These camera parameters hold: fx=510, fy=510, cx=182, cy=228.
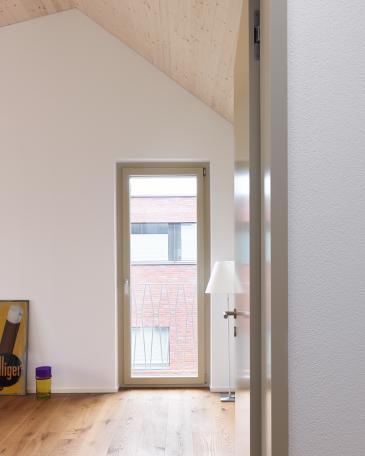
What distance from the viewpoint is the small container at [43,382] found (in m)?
4.28

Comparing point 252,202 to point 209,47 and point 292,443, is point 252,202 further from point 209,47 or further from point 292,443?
point 209,47

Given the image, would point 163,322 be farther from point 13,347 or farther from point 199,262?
point 13,347

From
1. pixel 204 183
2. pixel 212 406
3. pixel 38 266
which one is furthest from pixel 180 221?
pixel 212 406

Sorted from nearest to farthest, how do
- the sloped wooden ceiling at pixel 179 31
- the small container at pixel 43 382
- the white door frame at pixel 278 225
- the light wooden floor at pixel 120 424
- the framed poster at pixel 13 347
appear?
the white door frame at pixel 278 225 → the sloped wooden ceiling at pixel 179 31 → the light wooden floor at pixel 120 424 → the small container at pixel 43 382 → the framed poster at pixel 13 347

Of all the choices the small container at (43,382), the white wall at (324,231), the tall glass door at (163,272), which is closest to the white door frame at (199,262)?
the tall glass door at (163,272)

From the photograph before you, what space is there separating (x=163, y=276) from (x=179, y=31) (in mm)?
2139

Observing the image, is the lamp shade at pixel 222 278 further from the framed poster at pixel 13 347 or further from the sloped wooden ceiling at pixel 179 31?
the framed poster at pixel 13 347

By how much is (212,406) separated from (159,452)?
3.26 ft

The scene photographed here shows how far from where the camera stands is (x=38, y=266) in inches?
176

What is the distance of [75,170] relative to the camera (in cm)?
446

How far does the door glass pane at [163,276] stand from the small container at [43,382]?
29.4 inches

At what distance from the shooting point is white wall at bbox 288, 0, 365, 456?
45.4 inches

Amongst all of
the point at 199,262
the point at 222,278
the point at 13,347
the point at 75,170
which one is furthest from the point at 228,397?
the point at 75,170

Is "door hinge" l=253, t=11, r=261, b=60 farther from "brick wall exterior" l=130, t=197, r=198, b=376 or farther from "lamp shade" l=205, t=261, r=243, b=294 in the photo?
"brick wall exterior" l=130, t=197, r=198, b=376
